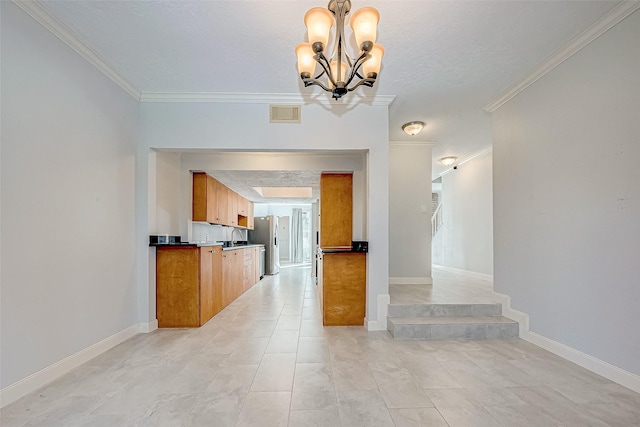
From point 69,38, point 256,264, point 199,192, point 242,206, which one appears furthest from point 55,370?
point 242,206

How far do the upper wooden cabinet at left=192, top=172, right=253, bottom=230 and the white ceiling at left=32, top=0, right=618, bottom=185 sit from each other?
1495 mm

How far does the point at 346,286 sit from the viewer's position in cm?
360

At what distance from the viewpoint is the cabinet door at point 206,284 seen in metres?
3.56

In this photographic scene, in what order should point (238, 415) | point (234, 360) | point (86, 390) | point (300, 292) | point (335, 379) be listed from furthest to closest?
point (300, 292) → point (234, 360) → point (335, 379) → point (86, 390) → point (238, 415)

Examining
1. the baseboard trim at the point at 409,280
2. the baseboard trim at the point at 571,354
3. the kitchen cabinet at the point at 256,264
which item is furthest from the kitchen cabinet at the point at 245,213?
the baseboard trim at the point at 571,354

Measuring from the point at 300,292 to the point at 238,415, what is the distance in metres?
3.90

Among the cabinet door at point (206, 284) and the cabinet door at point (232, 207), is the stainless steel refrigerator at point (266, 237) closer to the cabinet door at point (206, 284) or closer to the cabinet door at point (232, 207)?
the cabinet door at point (232, 207)

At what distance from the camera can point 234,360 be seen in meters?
2.58

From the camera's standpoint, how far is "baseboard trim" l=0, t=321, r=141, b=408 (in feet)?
6.26

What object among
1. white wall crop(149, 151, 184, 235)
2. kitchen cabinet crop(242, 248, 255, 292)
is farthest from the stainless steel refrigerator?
white wall crop(149, 151, 184, 235)

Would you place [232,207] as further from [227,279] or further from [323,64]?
[323,64]

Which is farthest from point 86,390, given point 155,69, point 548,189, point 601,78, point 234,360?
point 601,78

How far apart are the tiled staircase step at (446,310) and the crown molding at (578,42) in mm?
2437

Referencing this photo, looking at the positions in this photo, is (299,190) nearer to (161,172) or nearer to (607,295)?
(161,172)
